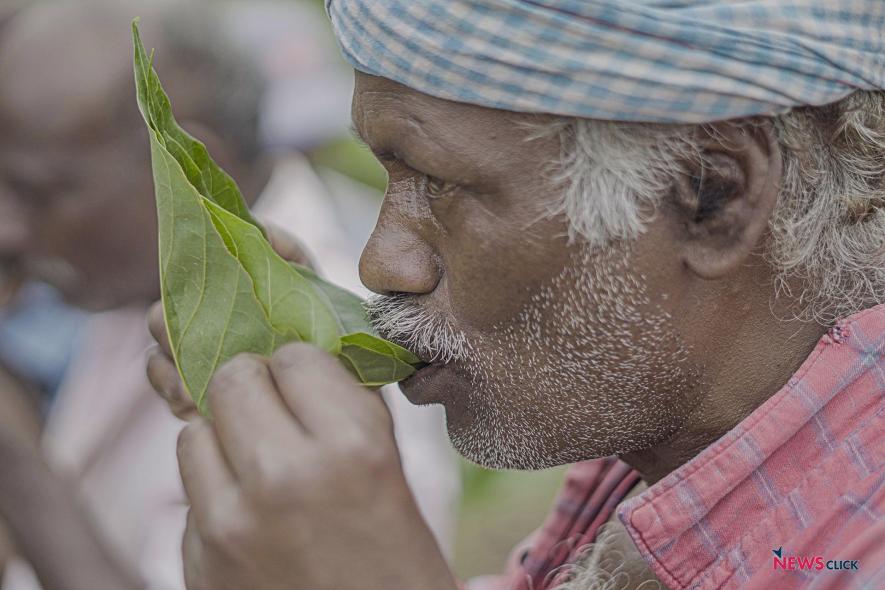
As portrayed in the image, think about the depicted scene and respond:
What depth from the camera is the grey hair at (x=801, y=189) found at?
1.50 meters

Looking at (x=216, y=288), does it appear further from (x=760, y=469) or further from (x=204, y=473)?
(x=760, y=469)

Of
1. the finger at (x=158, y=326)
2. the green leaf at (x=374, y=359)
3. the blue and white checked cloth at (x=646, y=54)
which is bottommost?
the finger at (x=158, y=326)

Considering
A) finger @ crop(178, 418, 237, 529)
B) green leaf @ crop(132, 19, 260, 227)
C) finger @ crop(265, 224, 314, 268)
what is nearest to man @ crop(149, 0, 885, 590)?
finger @ crop(178, 418, 237, 529)

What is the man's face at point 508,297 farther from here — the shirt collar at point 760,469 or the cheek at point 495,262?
the shirt collar at point 760,469

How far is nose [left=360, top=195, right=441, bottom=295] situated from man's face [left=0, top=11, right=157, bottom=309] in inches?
76.1

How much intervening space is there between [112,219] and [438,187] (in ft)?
6.80

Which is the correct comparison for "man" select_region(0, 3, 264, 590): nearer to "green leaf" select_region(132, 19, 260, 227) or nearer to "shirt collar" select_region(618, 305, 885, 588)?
"green leaf" select_region(132, 19, 260, 227)

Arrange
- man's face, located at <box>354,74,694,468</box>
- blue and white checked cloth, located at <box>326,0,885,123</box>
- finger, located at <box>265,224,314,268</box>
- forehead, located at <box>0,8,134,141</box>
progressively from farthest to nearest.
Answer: forehead, located at <box>0,8,134,141</box> → finger, located at <box>265,224,314,268</box> → man's face, located at <box>354,74,694,468</box> → blue and white checked cloth, located at <box>326,0,885,123</box>

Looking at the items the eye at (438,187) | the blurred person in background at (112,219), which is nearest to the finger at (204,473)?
the eye at (438,187)

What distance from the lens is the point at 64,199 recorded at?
3.36m

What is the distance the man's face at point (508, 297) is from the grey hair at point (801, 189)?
0.14ft

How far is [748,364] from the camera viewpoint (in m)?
1.62

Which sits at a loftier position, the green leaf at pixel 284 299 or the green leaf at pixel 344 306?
the green leaf at pixel 284 299

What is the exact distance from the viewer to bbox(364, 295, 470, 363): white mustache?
1.64m
